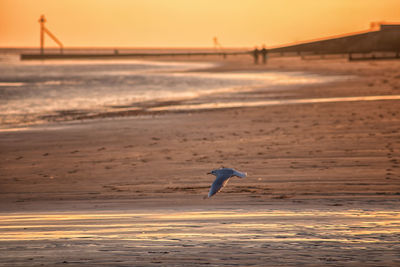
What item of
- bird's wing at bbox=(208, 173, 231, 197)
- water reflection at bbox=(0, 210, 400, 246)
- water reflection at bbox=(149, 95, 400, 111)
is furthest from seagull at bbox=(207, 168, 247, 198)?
water reflection at bbox=(149, 95, 400, 111)

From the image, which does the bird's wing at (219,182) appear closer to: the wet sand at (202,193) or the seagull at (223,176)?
the seagull at (223,176)

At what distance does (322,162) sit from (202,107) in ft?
35.8

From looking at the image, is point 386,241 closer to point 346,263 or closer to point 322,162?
point 346,263

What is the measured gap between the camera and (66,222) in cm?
697

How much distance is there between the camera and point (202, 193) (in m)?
8.70

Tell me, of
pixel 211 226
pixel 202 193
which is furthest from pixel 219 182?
pixel 202 193

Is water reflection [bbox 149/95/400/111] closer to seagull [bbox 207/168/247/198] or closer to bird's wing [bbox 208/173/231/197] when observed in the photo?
seagull [bbox 207/168/247/198]

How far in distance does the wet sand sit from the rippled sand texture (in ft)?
0.06

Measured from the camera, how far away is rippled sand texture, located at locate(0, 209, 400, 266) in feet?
17.7

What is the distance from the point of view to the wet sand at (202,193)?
566cm

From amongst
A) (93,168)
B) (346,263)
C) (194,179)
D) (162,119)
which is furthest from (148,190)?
(162,119)

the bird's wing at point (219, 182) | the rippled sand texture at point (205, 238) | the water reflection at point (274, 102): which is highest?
the water reflection at point (274, 102)

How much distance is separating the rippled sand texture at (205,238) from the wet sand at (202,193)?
0.06 feet

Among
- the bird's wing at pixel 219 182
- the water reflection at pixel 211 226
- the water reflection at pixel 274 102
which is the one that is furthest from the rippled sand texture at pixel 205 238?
the water reflection at pixel 274 102
